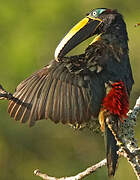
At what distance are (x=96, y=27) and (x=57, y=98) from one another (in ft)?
3.21

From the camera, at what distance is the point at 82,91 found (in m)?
4.80

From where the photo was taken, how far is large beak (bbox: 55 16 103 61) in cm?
510

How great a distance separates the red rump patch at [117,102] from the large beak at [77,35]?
1.87 feet

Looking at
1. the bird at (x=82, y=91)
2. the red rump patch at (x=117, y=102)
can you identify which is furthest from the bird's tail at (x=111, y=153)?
the red rump patch at (x=117, y=102)

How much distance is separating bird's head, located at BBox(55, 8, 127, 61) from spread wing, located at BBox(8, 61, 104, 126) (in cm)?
34

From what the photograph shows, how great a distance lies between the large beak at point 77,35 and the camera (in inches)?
201

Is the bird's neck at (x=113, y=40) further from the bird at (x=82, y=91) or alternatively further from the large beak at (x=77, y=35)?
the large beak at (x=77, y=35)

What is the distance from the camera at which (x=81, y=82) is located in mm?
4836

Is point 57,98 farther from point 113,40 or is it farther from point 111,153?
point 113,40

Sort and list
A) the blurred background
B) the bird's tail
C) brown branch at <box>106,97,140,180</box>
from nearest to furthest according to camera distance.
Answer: brown branch at <box>106,97,140,180</box>, the bird's tail, the blurred background

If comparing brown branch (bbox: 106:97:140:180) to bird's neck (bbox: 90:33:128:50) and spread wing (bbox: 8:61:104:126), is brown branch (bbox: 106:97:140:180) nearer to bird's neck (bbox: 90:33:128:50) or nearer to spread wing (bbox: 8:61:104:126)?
spread wing (bbox: 8:61:104:126)

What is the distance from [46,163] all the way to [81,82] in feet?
13.1

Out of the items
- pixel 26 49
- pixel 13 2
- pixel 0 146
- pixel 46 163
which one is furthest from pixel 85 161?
pixel 13 2

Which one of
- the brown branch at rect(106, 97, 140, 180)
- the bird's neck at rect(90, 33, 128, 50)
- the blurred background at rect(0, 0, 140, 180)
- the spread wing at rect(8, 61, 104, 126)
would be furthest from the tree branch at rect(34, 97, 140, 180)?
the blurred background at rect(0, 0, 140, 180)
